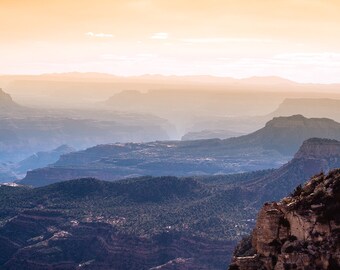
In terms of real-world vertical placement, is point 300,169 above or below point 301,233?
below

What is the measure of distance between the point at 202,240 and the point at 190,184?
3122cm

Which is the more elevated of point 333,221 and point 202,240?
point 333,221

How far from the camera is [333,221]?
34.2 metres

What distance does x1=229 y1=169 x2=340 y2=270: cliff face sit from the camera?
1316 inches

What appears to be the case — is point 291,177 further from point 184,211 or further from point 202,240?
point 202,240

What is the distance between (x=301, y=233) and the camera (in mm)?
34625

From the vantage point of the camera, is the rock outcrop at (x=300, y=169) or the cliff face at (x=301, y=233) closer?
the cliff face at (x=301, y=233)

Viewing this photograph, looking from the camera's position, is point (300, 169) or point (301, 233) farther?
point (300, 169)

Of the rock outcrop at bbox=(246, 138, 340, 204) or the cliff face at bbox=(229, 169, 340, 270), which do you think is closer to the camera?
the cliff face at bbox=(229, 169, 340, 270)

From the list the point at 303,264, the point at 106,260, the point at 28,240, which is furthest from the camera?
the point at 28,240

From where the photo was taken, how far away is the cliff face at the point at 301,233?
33.4m

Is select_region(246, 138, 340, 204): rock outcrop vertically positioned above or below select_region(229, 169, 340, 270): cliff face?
below

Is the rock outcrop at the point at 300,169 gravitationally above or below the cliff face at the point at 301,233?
below

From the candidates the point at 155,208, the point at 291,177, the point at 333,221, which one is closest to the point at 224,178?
the point at 291,177
